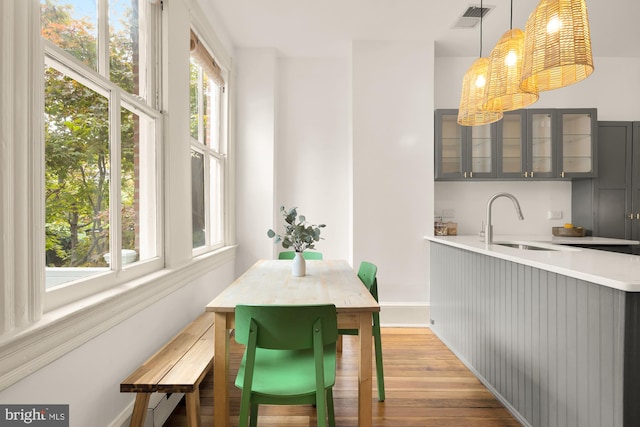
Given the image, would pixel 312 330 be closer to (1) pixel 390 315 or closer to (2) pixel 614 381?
(2) pixel 614 381

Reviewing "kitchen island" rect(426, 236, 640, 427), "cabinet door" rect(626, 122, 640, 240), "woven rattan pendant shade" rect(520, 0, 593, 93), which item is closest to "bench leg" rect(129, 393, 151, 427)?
"kitchen island" rect(426, 236, 640, 427)

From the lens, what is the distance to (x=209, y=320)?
267 cm

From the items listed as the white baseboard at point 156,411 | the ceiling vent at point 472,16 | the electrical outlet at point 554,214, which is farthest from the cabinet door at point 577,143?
the white baseboard at point 156,411

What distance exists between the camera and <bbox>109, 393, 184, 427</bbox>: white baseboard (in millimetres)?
1738

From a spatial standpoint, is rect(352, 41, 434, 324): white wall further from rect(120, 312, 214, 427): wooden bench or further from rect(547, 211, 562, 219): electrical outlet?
rect(120, 312, 214, 427): wooden bench

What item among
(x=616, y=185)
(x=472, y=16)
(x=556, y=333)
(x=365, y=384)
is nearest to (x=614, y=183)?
(x=616, y=185)

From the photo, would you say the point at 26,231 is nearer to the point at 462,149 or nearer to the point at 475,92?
the point at 475,92

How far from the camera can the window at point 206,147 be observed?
3.11 meters

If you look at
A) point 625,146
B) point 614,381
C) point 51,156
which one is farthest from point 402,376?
point 625,146

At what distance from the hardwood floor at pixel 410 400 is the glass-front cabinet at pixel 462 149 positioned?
1.86m

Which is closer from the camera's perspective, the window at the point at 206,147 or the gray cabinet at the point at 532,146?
the window at the point at 206,147

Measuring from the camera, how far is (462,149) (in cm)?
389

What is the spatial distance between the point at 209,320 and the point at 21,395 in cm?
154

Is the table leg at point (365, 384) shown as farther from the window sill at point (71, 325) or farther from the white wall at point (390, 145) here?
the white wall at point (390, 145)
